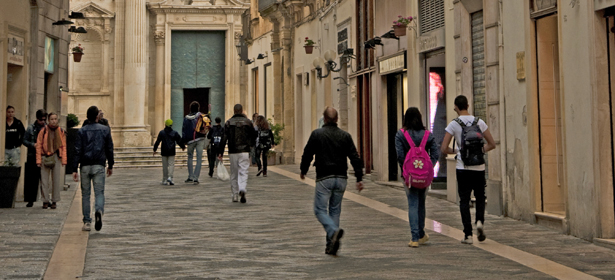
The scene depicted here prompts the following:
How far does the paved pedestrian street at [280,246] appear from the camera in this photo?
26.3 ft

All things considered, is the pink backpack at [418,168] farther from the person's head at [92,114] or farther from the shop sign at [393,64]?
the shop sign at [393,64]

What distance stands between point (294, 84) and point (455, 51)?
16449 millimetres

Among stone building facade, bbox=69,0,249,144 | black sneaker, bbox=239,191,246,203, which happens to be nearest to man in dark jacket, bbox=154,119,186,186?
black sneaker, bbox=239,191,246,203

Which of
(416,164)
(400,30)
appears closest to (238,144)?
(400,30)

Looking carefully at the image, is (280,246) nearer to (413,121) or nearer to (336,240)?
(336,240)

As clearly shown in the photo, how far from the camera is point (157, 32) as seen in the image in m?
39.0

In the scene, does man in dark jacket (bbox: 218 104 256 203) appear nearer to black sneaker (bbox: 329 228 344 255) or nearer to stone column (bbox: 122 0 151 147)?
black sneaker (bbox: 329 228 344 255)

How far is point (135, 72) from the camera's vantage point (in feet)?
122

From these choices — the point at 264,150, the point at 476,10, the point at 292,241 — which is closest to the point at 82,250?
→ the point at 292,241

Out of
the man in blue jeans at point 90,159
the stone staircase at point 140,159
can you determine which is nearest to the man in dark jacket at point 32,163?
the man in blue jeans at point 90,159

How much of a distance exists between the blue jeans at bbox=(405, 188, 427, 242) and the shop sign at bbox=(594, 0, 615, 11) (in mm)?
2755

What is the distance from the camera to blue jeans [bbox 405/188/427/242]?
965 cm

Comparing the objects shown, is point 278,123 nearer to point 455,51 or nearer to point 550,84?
point 455,51

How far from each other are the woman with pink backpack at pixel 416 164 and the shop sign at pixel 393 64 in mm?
9185
